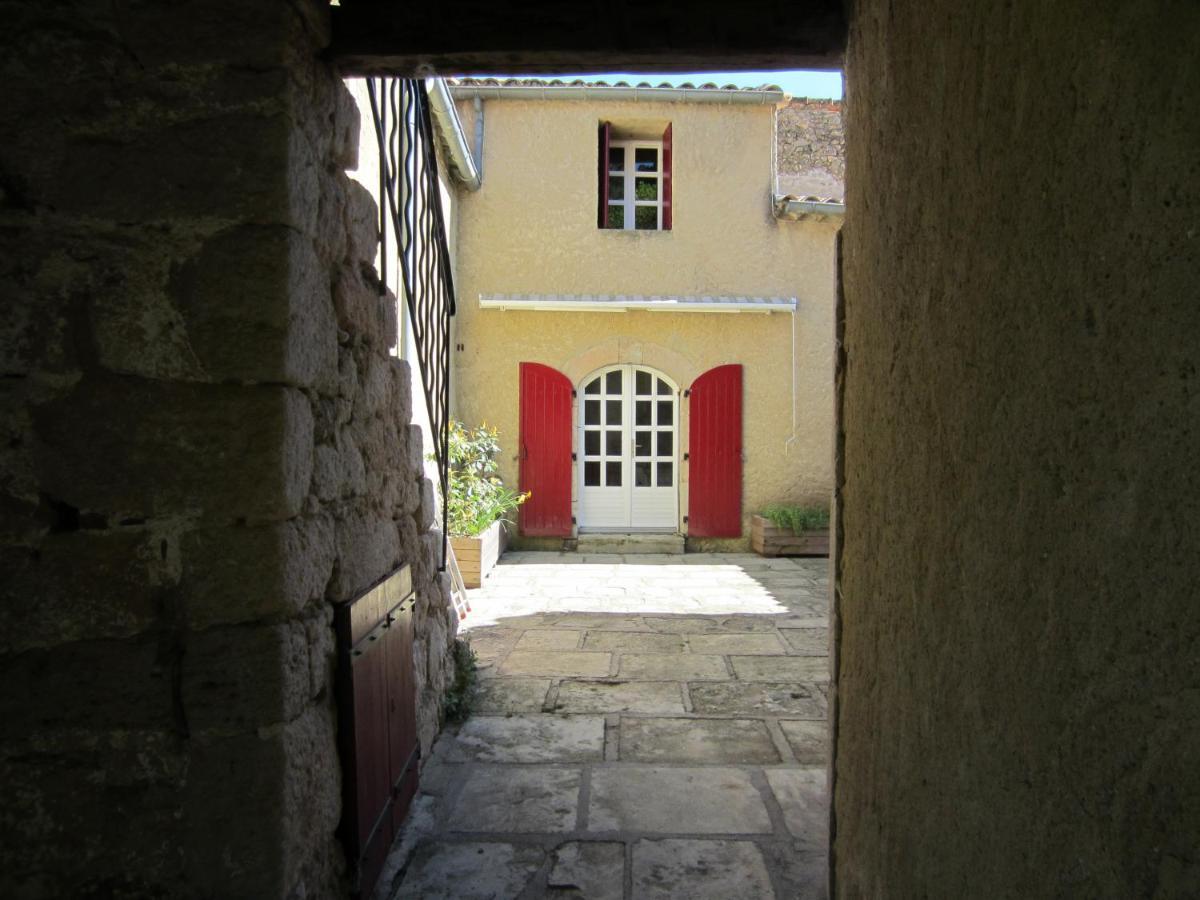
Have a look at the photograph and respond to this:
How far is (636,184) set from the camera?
9242 mm

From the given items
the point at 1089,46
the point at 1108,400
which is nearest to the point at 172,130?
the point at 1089,46

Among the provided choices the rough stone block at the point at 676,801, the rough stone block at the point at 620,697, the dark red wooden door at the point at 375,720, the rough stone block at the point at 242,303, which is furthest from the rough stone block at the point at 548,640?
the rough stone block at the point at 242,303

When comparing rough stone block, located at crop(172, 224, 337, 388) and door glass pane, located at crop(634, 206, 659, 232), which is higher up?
door glass pane, located at crop(634, 206, 659, 232)

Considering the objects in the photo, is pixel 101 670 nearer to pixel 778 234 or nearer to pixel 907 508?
pixel 907 508

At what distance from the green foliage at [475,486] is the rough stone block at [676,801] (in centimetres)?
385

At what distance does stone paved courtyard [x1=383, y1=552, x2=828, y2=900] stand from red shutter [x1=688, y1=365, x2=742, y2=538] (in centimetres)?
332

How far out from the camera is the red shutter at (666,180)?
9117mm

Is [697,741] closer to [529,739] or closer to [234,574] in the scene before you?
[529,739]

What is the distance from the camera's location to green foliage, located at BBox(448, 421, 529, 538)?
22.1 feet

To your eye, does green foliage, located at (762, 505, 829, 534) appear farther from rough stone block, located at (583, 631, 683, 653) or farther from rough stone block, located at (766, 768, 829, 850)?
rough stone block, located at (766, 768, 829, 850)

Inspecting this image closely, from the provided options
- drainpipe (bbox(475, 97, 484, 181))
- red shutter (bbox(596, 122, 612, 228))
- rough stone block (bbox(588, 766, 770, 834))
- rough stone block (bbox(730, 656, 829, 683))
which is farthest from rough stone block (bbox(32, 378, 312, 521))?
red shutter (bbox(596, 122, 612, 228))

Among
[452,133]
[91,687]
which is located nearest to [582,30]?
[91,687]

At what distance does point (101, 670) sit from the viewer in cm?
158

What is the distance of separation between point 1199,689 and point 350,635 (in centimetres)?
171
